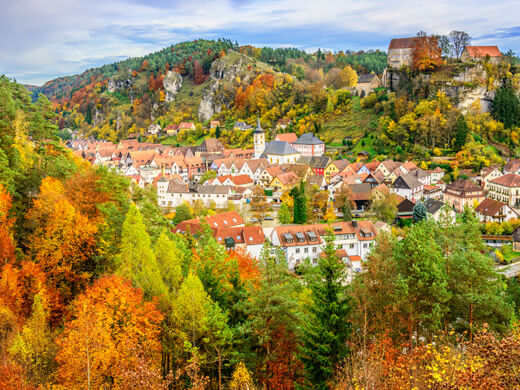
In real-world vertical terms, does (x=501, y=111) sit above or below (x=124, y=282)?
above

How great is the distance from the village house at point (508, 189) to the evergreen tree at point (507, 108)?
19.0 m

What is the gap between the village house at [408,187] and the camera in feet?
167

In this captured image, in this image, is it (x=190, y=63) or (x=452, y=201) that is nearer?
(x=452, y=201)

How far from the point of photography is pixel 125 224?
1822 centimetres

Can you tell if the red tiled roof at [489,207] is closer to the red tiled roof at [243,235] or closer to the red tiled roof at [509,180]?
the red tiled roof at [509,180]

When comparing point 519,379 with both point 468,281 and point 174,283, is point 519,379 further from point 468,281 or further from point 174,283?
point 174,283

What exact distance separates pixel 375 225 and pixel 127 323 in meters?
28.5

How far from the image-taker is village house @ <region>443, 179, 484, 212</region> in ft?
159

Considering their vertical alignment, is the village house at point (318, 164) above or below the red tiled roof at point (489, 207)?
above

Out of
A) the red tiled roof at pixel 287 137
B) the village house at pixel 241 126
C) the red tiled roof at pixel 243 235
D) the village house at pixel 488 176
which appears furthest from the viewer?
the village house at pixel 241 126

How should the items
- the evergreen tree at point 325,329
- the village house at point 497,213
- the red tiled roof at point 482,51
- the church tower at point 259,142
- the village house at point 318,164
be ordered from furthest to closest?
the church tower at point 259,142
the red tiled roof at point 482,51
the village house at point 318,164
the village house at point 497,213
the evergreen tree at point 325,329

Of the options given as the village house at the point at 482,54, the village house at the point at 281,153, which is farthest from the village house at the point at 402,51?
the village house at the point at 281,153

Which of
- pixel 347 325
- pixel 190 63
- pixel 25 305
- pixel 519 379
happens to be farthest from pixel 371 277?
pixel 190 63

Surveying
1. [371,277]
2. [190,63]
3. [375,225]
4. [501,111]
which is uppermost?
[190,63]
